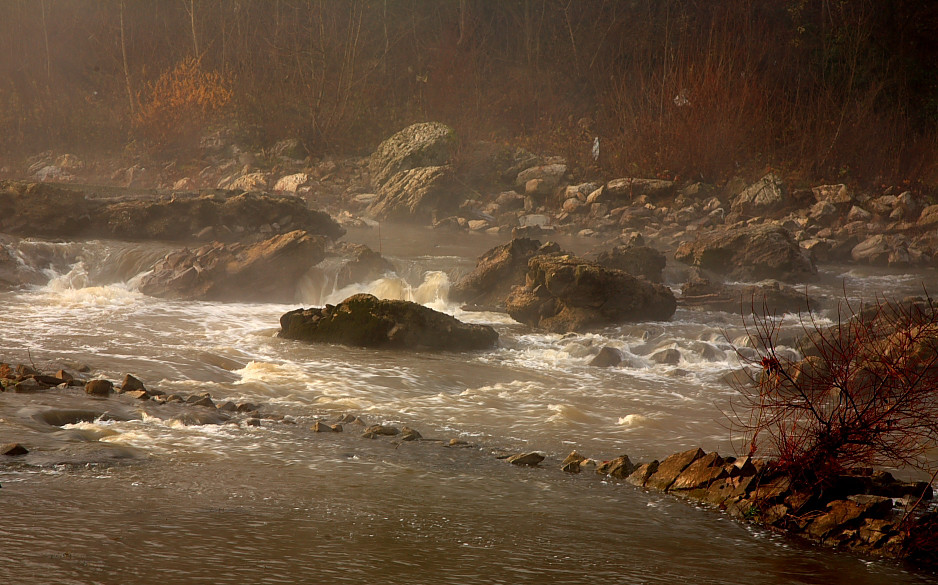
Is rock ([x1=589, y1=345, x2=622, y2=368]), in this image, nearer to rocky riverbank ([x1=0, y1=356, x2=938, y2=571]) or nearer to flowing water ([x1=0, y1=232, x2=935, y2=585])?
flowing water ([x1=0, y1=232, x2=935, y2=585])

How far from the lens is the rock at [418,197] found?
22.4 metres

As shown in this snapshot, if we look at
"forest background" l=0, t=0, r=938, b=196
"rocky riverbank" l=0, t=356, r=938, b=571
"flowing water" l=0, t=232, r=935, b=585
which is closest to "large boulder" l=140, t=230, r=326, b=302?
"flowing water" l=0, t=232, r=935, b=585

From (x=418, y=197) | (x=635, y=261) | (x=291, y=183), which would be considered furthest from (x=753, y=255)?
(x=291, y=183)

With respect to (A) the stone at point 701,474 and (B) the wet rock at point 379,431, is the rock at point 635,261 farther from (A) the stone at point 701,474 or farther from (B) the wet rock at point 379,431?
(A) the stone at point 701,474

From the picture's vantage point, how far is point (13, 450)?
5.54m

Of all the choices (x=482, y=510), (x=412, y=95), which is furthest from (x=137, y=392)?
(x=412, y=95)

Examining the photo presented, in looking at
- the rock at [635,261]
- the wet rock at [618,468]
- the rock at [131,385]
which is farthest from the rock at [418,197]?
the wet rock at [618,468]

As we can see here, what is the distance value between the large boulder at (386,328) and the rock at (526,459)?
193 inches

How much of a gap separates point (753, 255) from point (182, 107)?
66.0 ft

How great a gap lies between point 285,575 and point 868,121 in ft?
76.0

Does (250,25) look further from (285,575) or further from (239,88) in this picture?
(285,575)

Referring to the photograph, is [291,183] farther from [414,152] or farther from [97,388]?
[97,388]

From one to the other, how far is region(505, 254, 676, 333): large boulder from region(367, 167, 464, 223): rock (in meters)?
9.59

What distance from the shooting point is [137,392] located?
308 inches
